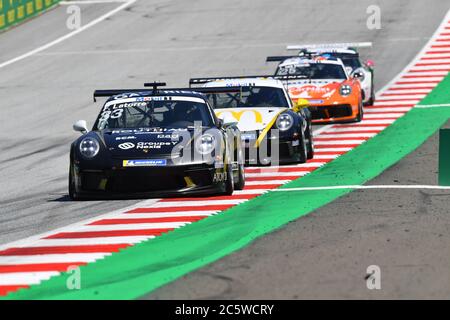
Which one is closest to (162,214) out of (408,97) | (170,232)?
(170,232)

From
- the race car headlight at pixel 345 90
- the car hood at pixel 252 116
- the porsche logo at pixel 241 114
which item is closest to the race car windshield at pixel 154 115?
the car hood at pixel 252 116

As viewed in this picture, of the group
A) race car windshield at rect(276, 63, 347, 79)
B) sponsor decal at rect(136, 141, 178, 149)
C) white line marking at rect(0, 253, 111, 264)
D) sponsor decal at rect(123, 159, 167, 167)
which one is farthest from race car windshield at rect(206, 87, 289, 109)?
white line marking at rect(0, 253, 111, 264)

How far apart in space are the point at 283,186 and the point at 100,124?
2.36m

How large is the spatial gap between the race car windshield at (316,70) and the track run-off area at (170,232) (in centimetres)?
312

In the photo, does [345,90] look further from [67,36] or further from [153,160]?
[67,36]

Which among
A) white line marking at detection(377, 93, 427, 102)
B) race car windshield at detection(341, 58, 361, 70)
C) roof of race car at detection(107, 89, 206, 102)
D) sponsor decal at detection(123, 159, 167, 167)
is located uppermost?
race car windshield at detection(341, 58, 361, 70)

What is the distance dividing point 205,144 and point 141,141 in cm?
71

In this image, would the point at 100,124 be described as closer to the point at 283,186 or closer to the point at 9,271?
the point at 283,186

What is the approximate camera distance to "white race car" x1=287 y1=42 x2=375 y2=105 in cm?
2545

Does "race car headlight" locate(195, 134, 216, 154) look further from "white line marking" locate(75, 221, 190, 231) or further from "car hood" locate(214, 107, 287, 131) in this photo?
"car hood" locate(214, 107, 287, 131)

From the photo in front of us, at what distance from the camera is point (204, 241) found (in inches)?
434

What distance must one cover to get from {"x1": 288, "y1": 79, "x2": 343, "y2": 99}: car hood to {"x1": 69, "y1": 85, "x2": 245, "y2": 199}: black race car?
802cm
